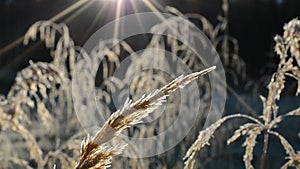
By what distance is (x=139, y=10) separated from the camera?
25.4 feet

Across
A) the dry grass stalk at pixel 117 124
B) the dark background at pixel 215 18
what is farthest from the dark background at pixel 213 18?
the dry grass stalk at pixel 117 124

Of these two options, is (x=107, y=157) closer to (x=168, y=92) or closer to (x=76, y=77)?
(x=168, y=92)

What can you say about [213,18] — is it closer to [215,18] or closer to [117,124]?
[215,18]

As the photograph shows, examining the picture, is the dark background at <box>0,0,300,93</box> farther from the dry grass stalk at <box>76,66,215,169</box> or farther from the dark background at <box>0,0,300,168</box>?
the dry grass stalk at <box>76,66,215,169</box>

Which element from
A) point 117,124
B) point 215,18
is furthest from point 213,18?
point 117,124

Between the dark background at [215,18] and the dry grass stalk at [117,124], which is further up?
the dark background at [215,18]

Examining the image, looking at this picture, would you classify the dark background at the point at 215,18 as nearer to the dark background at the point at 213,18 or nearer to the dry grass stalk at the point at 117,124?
the dark background at the point at 213,18

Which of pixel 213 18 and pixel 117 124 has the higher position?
pixel 213 18

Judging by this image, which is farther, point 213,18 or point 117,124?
point 213,18

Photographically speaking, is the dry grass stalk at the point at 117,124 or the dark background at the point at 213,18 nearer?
the dry grass stalk at the point at 117,124

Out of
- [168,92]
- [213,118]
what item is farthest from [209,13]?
[168,92]

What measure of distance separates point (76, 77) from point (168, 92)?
1.65 meters

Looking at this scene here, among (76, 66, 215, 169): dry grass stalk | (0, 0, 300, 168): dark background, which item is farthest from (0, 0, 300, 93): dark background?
(76, 66, 215, 169): dry grass stalk

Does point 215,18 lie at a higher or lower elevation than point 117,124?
higher
